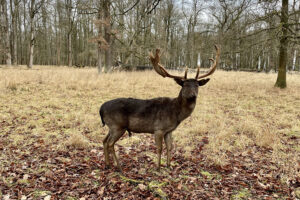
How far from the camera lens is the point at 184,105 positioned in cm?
413

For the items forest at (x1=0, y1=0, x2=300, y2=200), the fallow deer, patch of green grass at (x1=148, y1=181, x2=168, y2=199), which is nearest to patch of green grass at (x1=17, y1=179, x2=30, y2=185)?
forest at (x1=0, y1=0, x2=300, y2=200)

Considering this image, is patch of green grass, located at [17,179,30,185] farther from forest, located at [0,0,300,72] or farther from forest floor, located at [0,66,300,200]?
forest, located at [0,0,300,72]

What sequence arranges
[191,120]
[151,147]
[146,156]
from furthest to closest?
[191,120] → [151,147] → [146,156]

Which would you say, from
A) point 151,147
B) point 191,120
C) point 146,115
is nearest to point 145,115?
point 146,115

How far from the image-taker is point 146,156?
4973 millimetres

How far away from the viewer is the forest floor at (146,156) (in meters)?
3.64

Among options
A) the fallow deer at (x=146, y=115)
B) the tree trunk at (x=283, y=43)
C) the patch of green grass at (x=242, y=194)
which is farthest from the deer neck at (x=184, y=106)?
the tree trunk at (x=283, y=43)

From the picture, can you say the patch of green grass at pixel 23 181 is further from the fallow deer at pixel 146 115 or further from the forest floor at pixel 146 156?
the fallow deer at pixel 146 115

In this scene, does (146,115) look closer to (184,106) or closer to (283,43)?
(184,106)

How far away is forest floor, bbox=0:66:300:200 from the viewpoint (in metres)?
3.64

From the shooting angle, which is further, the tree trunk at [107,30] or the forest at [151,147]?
the tree trunk at [107,30]

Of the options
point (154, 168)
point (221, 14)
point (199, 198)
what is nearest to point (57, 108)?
point (154, 168)

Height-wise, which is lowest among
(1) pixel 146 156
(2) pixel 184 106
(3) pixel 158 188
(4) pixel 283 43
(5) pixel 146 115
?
(3) pixel 158 188

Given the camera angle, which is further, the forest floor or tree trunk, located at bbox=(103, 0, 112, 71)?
tree trunk, located at bbox=(103, 0, 112, 71)
